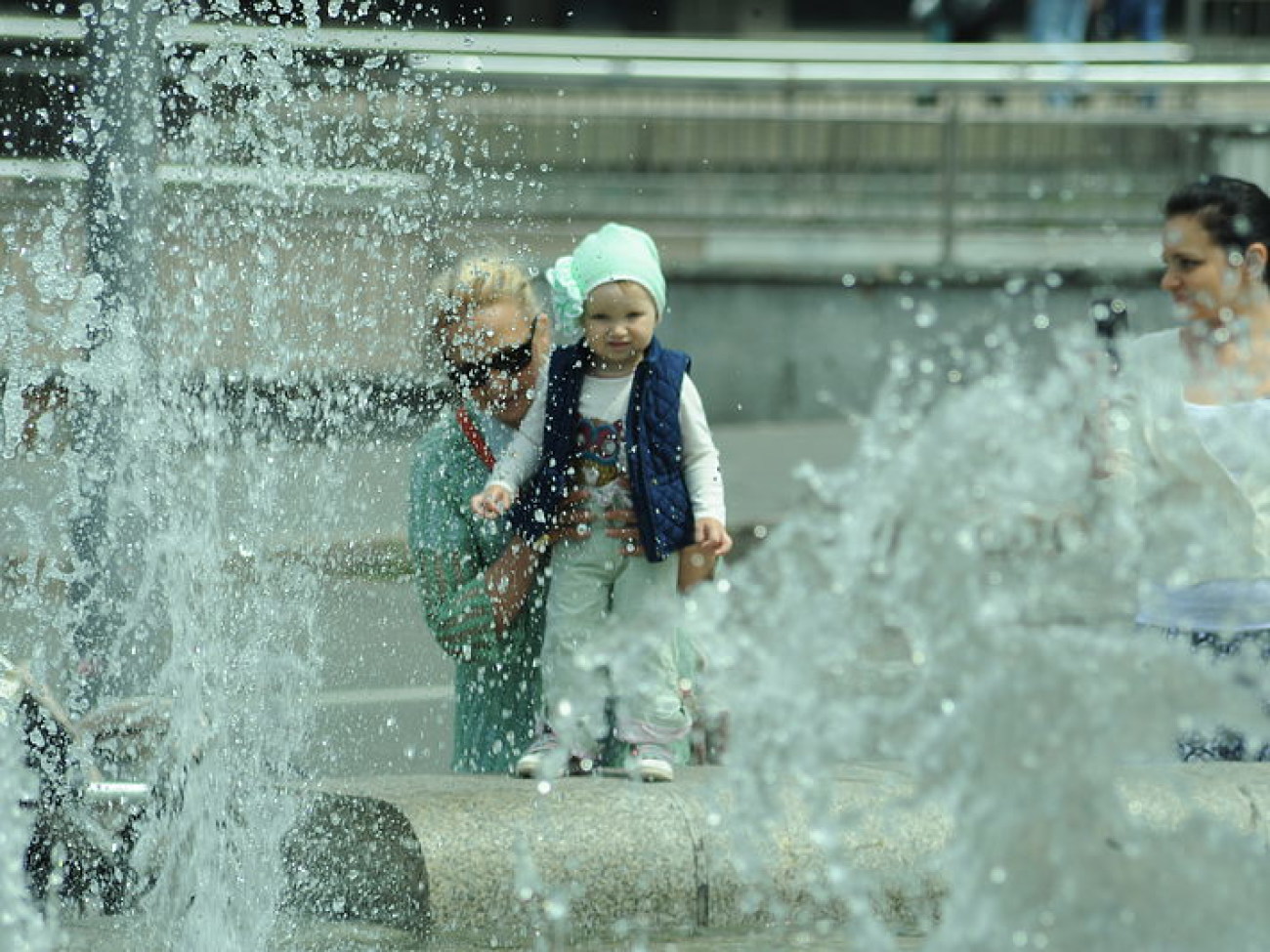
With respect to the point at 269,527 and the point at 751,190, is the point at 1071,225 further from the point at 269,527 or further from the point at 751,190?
the point at 269,527

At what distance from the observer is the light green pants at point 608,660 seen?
16.1 feet

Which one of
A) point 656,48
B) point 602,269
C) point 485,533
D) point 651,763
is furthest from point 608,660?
point 656,48

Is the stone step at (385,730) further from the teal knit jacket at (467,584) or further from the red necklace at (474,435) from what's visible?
the red necklace at (474,435)

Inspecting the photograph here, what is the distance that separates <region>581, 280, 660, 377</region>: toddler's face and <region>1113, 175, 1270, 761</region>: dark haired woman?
3.32 ft

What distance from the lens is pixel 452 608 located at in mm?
5055

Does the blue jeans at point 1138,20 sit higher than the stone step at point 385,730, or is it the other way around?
the blue jeans at point 1138,20

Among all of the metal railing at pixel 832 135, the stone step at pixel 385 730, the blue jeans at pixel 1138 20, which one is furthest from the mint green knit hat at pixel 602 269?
the blue jeans at pixel 1138 20

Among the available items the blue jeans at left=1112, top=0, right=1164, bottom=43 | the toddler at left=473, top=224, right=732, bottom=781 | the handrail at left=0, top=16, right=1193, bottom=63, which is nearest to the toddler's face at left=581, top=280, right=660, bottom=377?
the toddler at left=473, top=224, right=732, bottom=781

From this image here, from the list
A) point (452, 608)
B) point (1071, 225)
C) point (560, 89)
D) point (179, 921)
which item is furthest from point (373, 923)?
point (1071, 225)

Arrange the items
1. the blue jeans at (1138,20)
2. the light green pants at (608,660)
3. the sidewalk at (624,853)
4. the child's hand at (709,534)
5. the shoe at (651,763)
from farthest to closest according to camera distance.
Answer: the blue jeans at (1138,20)
the child's hand at (709,534)
the light green pants at (608,660)
the shoe at (651,763)
the sidewalk at (624,853)

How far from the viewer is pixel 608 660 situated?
481cm

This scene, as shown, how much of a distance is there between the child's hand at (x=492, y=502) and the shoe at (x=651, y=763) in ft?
1.85

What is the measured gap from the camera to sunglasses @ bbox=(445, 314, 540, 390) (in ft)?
16.7

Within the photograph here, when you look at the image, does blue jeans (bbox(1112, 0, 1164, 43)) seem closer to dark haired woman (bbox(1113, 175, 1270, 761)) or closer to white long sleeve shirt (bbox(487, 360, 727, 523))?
dark haired woman (bbox(1113, 175, 1270, 761))
